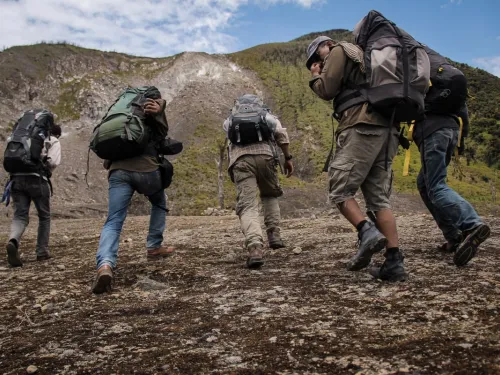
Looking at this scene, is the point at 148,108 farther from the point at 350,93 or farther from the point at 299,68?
the point at 299,68

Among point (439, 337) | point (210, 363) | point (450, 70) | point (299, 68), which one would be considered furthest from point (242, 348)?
point (299, 68)

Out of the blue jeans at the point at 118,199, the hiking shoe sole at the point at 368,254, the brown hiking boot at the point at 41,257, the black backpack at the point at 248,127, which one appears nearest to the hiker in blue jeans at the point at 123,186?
the blue jeans at the point at 118,199

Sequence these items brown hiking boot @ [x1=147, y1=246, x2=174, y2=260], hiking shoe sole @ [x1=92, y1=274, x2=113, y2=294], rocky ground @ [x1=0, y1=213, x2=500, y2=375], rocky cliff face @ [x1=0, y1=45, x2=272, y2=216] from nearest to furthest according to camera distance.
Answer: rocky ground @ [x1=0, y1=213, x2=500, y2=375]
hiking shoe sole @ [x1=92, y1=274, x2=113, y2=294]
brown hiking boot @ [x1=147, y1=246, x2=174, y2=260]
rocky cliff face @ [x1=0, y1=45, x2=272, y2=216]

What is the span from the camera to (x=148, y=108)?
Answer: 176 inches

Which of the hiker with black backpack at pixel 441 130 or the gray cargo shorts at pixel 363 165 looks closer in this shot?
the gray cargo shorts at pixel 363 165

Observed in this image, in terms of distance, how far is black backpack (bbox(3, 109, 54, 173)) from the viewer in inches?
234

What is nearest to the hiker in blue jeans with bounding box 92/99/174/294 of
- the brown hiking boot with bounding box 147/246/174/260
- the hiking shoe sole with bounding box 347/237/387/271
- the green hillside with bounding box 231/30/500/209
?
the brown hiking boot with bounding box 147/246/174/260

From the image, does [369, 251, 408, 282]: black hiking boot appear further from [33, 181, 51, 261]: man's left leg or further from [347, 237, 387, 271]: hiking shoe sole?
[33, 181, 51, 261]: man's left leg

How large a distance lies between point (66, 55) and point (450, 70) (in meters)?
55.0

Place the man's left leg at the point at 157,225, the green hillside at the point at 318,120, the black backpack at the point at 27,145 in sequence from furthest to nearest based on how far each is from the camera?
the green hillside at the point at 318,120, the black backpack at the point at 27,145, the man's left leg at the point at 157,225

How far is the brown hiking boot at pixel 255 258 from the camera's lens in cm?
461

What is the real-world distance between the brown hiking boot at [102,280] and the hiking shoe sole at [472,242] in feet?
10.7

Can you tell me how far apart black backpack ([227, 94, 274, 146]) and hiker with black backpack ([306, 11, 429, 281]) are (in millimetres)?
1362

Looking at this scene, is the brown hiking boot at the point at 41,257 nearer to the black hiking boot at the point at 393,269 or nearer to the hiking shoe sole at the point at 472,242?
the black hiking boot at the point at 393,269
